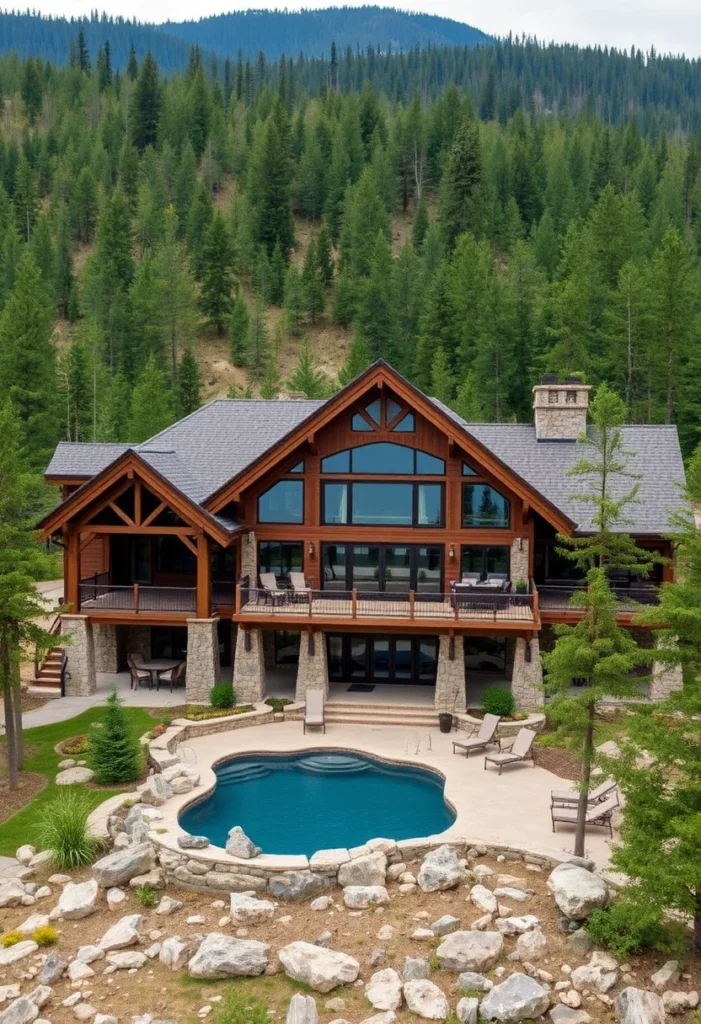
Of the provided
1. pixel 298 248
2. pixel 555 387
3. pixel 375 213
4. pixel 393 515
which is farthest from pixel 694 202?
pixel 393 515

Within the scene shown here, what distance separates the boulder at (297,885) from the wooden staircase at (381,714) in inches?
322

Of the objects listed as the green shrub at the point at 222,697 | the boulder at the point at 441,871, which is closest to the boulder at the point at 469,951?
the boulder at the point at 441,871

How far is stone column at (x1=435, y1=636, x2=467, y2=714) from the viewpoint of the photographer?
22234 mm

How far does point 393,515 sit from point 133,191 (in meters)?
75.9

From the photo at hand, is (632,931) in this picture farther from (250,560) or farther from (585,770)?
(250,560)

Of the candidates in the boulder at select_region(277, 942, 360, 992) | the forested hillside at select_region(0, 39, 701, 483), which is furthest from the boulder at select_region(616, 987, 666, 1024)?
the forested hillside at select_region(0, 39, 701, 483)

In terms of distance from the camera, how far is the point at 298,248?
278ft

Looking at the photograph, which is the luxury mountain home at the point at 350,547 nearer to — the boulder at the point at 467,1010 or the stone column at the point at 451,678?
the stone column at the point at 451,678

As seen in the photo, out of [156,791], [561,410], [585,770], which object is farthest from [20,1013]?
[561,410]

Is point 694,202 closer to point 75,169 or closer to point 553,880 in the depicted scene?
point 75,169

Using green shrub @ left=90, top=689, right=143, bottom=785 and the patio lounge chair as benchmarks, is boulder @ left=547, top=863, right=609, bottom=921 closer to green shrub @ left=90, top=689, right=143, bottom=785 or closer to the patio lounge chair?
the patio lounge chair

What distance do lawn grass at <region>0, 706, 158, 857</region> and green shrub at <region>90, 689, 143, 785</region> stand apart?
0.38 m

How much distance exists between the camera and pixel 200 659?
902 inches

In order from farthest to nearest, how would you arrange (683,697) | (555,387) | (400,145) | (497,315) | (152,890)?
(400,145)
(497,315)
(555,387)
(152,890)
(683,697)
